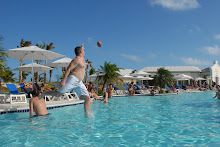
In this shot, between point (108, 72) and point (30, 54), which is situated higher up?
point (30, 54)

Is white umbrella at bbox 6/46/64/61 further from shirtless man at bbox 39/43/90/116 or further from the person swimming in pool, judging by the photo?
shirtless man at bbox 39/43/90/116

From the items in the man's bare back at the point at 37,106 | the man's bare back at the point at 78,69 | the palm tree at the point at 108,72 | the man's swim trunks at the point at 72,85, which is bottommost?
the man's bare back at the point at 37,106

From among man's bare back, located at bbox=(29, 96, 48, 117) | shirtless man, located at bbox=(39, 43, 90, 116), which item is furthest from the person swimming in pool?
shirtless man, located at bbox=(39, 43, 90, 116)

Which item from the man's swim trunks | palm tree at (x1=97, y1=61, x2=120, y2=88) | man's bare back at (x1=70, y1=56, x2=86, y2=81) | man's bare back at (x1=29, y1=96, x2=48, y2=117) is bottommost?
man's bare back at (x1=29, y1=96, x2=48, y2=117)

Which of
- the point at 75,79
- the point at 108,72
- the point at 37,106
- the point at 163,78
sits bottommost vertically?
the point at 37,106

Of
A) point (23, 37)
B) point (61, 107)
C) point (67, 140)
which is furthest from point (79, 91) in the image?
point (23, 37)

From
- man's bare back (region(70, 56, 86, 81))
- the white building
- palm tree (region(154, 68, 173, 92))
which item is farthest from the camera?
the white building

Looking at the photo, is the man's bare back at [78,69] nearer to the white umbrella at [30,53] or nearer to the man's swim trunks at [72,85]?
the man's swim trunks at [72,85]

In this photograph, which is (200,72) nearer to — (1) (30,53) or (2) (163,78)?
(2) (163,78)

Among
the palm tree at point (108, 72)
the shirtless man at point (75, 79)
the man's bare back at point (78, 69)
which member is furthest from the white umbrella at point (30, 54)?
the palm tree at point (108, 72)

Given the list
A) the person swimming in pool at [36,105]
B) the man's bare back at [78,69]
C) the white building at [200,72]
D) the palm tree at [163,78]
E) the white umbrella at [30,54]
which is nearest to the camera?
the man's bare back at [78,69]

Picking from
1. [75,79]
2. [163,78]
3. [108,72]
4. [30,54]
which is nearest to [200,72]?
[163,78]

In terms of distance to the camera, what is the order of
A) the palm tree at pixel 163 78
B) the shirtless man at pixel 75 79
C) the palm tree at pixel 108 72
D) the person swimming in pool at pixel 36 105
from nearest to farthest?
the shirtless man at pixel 75 79, the person swimming in pool at pixel 36 105, the palm tree at pixel 108 72, the palm tree at pixel 163 78

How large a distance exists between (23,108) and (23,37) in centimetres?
2763
